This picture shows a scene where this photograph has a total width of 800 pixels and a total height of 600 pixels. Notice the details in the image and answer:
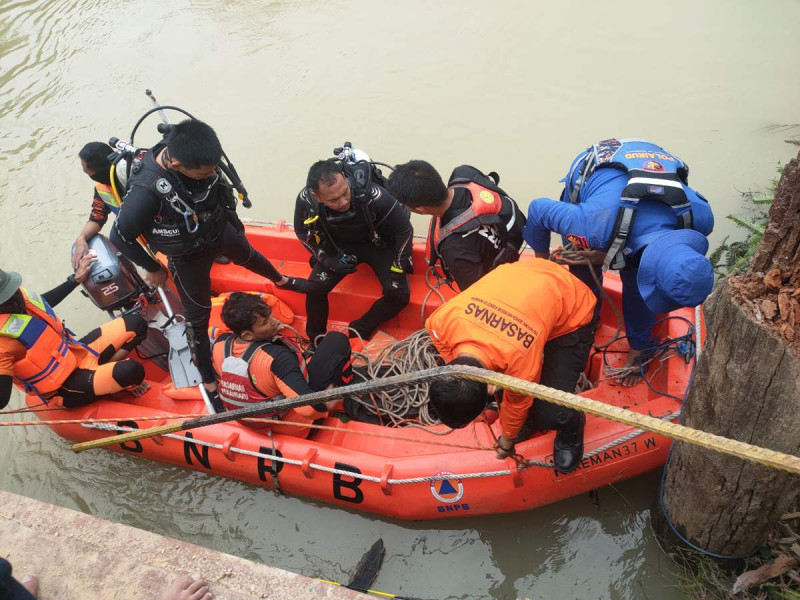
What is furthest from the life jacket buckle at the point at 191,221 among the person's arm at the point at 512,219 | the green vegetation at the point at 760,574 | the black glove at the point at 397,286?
the green vegetation at the point at 760,574

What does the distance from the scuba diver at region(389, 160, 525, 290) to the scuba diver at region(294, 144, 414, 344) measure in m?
0.30

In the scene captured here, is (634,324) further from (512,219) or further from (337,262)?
(337,262)

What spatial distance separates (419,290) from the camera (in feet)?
11.5

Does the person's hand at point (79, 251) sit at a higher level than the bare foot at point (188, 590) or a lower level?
higher

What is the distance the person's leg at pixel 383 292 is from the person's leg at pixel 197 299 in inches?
32.5

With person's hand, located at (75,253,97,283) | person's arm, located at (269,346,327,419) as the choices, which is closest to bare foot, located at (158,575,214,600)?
person's arm, located at (269,346,327,419)

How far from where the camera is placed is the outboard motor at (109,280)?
332 centimetres

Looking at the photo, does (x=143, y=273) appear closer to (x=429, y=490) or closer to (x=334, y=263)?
(x=334, y=263)

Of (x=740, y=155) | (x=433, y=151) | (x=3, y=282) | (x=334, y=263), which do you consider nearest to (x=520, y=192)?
(x=433, y=151)

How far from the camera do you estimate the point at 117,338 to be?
3227mm

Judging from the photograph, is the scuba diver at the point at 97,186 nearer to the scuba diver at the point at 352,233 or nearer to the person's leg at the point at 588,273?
the scuba diver at the point at 352,233

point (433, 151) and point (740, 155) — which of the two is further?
point (433, 151)

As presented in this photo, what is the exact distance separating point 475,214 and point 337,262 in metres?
0.96

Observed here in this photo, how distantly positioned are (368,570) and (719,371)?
74.3 inches
